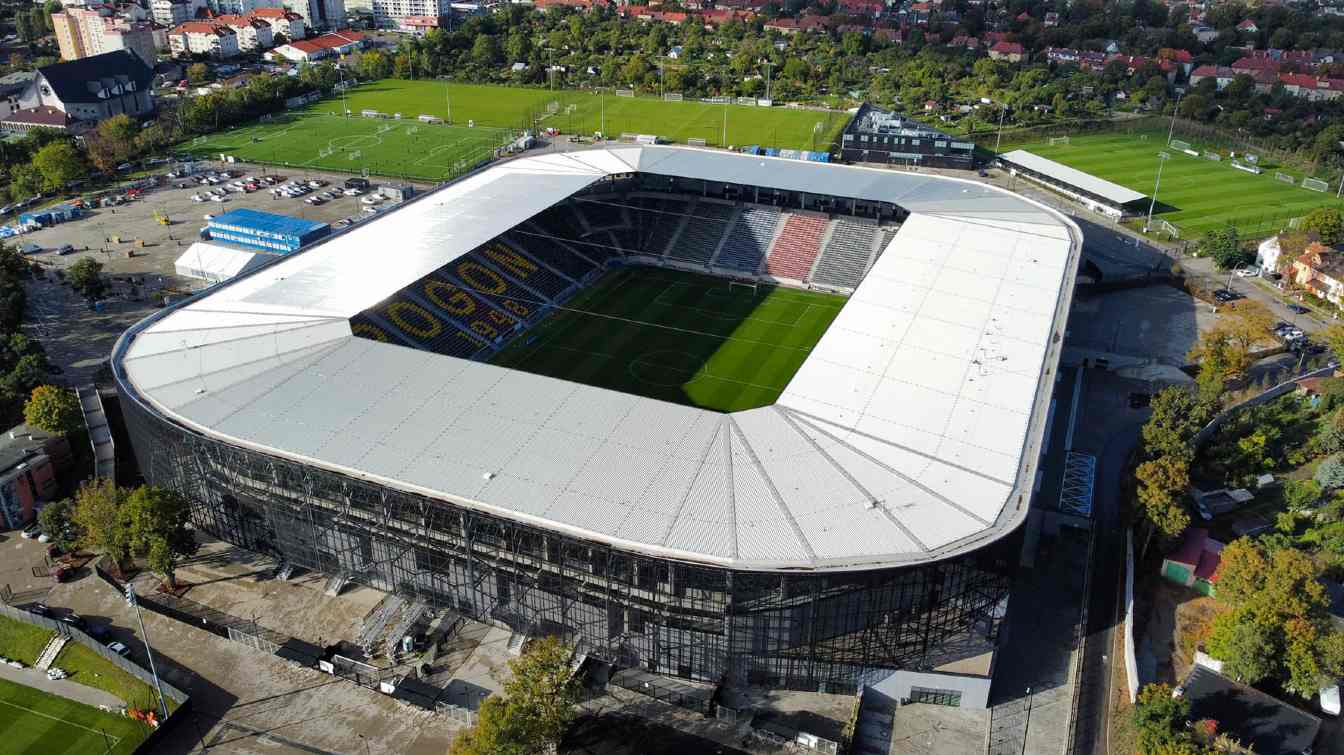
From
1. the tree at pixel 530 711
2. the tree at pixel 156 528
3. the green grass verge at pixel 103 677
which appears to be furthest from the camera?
the tree at pixel 156 528

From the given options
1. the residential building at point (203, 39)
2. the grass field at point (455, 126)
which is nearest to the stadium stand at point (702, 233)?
the grass field at point (455, 126)

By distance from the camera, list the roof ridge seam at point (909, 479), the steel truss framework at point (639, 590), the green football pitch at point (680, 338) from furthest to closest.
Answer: the green football pitch at point (680, 338), the roof ridge seam at point (909, 479), the steel truss framework at point (639, 590)

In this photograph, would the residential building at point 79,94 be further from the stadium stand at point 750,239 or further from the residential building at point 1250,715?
the residential building at point 1250,715

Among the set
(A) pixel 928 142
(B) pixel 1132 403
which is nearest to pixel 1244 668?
(B) pixel 1132 403

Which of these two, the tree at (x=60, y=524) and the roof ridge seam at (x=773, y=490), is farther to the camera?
the tree at (x=60, y=524)

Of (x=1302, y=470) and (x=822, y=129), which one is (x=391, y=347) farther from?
(x=822, y=129)

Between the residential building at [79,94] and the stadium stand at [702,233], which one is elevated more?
the residential building at [79,94]
